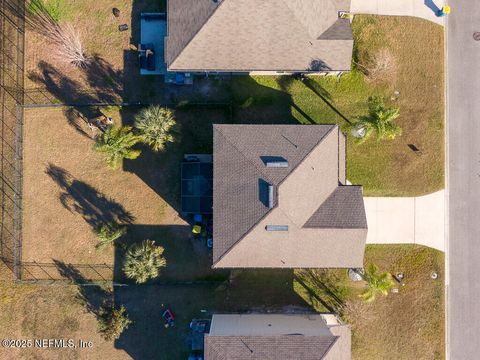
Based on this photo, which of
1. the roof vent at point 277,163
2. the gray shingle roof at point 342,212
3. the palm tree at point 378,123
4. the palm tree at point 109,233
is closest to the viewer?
the roof vent at point 277,163

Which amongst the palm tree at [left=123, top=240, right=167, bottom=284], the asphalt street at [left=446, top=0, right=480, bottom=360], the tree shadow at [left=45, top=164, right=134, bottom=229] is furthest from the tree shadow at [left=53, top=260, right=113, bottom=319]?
the asphalt street at [left=446, top=0, right=480, bottom=360]

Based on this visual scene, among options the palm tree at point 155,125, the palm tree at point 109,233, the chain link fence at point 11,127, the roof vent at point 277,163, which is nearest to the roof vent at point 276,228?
the roof vent at point 277,163

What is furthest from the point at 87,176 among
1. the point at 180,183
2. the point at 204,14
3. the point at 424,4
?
the point at 424,4

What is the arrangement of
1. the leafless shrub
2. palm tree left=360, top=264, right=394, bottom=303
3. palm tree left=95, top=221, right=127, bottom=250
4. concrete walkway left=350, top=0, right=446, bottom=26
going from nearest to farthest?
palm tree left=360, top=264, right=394, bottom=303, palm tree left=95, top=221, right=127, bottom=250, the leafless shrub, concrete walkway left=350, top=0, right=446, bottom=26

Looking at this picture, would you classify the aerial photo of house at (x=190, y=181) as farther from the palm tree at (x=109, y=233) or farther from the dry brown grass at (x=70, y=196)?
the palm tree at (x=109, y=233)

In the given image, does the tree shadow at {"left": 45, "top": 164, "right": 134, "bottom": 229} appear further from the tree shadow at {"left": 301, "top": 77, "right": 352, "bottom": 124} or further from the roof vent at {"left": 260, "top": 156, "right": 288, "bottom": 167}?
the tree shadow at {"left": 301, "top": 77, "right": 352, "bottom": 124}
